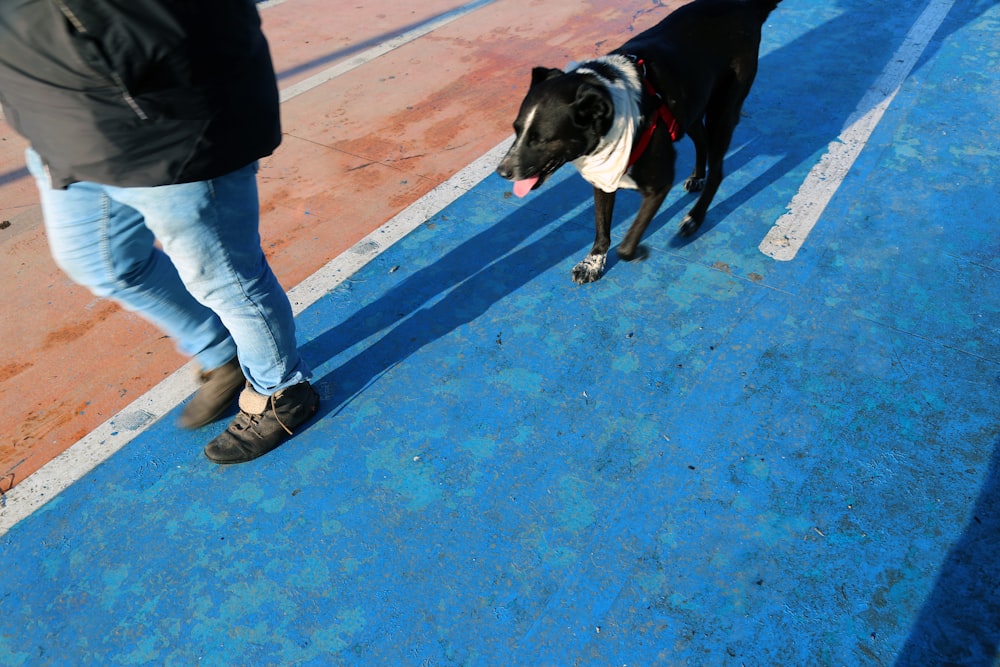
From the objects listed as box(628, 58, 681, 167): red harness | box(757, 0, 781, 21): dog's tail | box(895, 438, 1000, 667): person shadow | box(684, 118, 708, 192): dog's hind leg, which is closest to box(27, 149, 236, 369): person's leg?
box(628, 58, 681, 167): red harness

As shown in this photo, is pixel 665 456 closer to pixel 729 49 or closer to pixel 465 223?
pixel 465 223

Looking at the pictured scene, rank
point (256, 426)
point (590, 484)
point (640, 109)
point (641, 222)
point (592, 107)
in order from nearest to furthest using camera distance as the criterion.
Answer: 1. point (590, 484)
2. point (256, 426)
3. point (592, 107)
4. point (640, 109)
5. point (641, 222)

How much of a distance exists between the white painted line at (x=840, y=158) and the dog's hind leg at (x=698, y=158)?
21.1 inches

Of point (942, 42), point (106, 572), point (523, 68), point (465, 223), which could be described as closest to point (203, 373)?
point (106, 572)

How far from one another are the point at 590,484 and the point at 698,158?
2.31m

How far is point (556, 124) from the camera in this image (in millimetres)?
2551

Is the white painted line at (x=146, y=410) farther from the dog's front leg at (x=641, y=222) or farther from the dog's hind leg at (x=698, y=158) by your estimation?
the dog's hind leg at (x=698, y=158)

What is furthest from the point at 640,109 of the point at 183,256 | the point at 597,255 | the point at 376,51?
the point at 376,51

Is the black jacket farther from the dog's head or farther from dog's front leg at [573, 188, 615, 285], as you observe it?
dog's front leg at [573, 188, 615, 285]

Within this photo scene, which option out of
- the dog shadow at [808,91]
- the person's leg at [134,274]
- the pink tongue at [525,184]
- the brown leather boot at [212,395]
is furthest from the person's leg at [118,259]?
the dog shadow at [808,91]

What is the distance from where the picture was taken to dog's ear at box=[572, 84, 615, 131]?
8.03 ft

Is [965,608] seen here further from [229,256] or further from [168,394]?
[168,394]

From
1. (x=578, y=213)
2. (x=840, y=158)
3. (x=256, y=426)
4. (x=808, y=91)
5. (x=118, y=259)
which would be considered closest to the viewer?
(x=118, y=259)

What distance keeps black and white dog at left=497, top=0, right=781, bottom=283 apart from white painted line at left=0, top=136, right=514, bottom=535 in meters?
1.01
